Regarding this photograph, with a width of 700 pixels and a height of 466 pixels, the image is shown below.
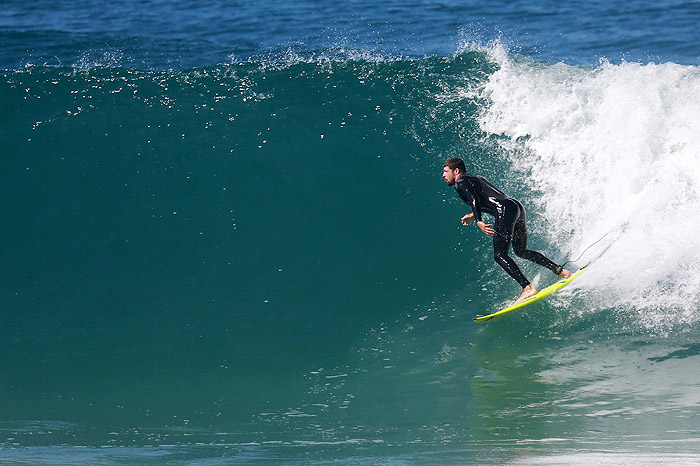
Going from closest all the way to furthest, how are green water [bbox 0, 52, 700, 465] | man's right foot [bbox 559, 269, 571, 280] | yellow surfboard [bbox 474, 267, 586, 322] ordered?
green water [bbox 0, 52, 700, 465] < yellow surfboard [bbox 474, 267, 586, 322] < man's right foot [bbox 559, 269, 571, 280]

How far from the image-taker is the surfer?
263 inches

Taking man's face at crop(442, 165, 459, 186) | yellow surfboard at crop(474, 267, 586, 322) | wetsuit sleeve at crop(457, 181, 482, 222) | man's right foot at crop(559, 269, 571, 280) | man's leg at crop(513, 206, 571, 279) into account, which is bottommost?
yellow surfboard at crop(474, 267, 586, 322)

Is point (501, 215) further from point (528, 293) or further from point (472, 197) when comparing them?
point (528, 293)

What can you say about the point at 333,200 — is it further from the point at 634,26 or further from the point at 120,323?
the point at 634,26

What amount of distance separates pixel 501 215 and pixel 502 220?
51 mm

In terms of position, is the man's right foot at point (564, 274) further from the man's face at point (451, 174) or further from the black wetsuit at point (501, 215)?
the man's face at point (451, 174)

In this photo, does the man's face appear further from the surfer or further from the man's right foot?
the man's right foot

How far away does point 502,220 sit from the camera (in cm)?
672

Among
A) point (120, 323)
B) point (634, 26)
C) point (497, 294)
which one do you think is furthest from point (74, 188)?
point (634, 26)

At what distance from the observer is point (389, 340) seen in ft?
21.7

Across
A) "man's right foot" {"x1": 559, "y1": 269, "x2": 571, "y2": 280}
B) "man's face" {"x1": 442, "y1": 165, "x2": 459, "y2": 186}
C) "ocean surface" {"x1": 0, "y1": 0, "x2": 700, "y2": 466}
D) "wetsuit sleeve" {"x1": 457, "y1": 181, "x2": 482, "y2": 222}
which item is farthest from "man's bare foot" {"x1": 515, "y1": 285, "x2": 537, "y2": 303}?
"man's face" {"x1": 442, "y1": 165, "x2": 459, "y2": 186}

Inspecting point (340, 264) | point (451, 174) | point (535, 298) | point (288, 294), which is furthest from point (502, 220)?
point (288, 294)

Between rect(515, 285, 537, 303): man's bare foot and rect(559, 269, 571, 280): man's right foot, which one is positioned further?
rect(559, 269, 571, 280): man's right foot

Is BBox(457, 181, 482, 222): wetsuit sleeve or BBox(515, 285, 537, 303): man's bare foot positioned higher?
BBox(457, 181, 482, 222): wetsuit sleeve
